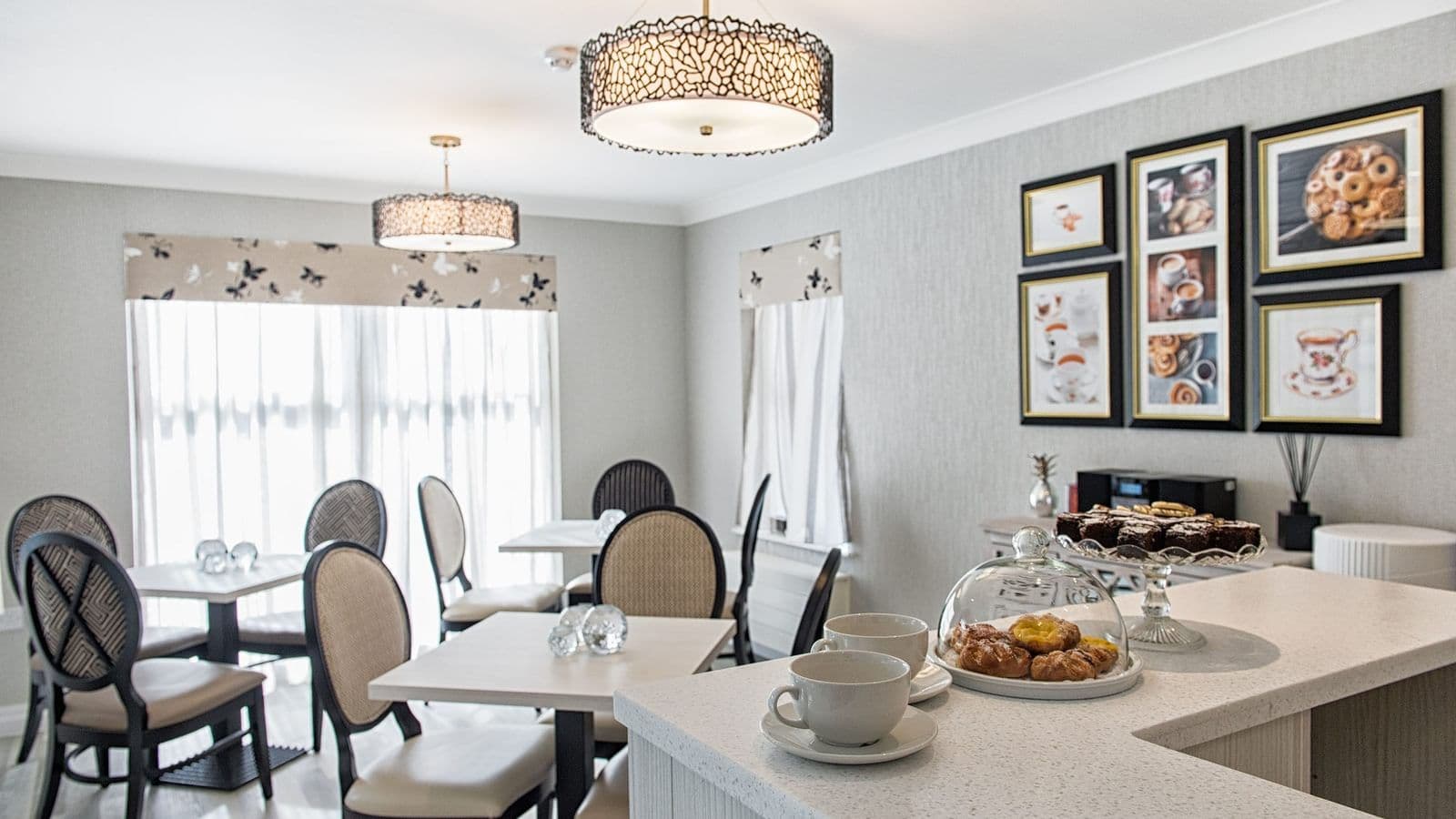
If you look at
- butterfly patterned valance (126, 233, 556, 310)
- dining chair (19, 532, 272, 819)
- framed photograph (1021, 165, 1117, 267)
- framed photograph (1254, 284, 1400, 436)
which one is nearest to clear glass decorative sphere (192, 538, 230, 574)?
dining chair (19, 532, 272, 819)

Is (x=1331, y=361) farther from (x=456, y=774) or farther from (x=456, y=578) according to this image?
(x=456, y=578)

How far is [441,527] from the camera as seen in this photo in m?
4.82

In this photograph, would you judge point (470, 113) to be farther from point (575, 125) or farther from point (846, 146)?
point (846, 146)

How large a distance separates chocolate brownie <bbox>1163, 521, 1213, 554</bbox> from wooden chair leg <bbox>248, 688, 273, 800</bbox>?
10.7 ft

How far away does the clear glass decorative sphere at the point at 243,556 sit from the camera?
4.21m

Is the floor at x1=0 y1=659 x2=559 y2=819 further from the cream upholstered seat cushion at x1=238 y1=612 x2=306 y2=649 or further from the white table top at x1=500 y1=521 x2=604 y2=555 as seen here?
the white table top at x1=500 y1=521 x2=604 y2=555

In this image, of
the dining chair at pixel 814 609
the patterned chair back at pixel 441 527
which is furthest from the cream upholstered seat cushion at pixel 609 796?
the patterned chair back at pixel 441 527

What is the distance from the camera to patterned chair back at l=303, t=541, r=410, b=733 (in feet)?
8.33

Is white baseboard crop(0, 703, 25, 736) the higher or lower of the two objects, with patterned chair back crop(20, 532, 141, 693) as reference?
lower

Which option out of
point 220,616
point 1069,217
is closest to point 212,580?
point 220,616

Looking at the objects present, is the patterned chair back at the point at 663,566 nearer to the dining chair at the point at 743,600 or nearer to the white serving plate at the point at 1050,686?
the dining chair at the point at 743,600

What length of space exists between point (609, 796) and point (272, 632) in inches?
96.3

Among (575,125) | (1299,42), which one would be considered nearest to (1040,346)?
(1299,42)

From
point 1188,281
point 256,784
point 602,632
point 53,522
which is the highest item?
point 1188,281
